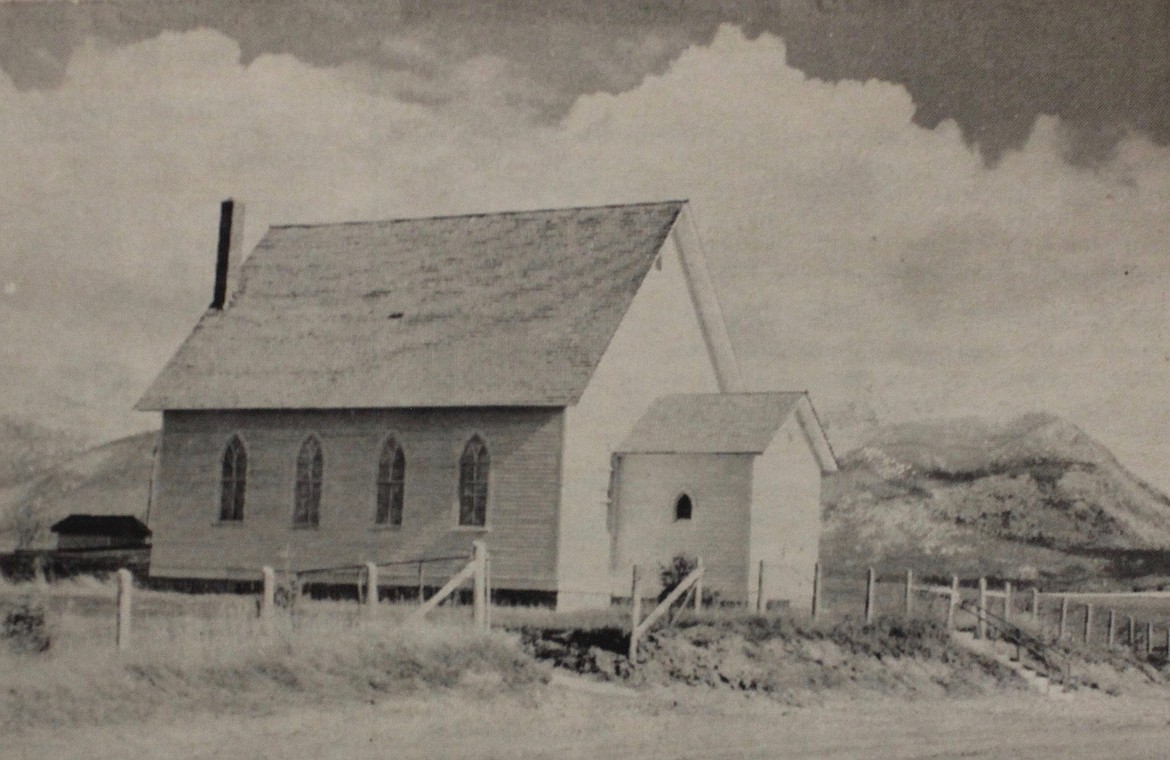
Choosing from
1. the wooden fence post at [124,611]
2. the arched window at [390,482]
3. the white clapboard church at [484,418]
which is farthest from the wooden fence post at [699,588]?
the wooden fence post at [124,611]

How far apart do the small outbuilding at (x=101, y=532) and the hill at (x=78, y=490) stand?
175 mm

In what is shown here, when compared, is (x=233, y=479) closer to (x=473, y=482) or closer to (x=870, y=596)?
(x=473, y=482)

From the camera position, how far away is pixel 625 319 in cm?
2030

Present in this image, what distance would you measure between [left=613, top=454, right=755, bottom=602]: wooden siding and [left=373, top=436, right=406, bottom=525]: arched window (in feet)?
8.30

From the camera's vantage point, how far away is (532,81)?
1520 centimetres

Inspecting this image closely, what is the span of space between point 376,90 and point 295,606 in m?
4.94

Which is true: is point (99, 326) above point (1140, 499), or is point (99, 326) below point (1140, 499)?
above

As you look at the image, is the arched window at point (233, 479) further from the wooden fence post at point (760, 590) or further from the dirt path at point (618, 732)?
the dirt path at point (618, 732)

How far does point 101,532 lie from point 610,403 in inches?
284

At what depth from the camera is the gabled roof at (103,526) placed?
72.3 feet

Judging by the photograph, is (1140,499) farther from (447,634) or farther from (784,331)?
(447,634)

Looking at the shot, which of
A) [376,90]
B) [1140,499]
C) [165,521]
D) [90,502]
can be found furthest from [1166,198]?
[90,502]

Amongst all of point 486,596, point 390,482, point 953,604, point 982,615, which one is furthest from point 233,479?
point 982,615

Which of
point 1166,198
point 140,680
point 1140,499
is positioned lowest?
point 140,680
